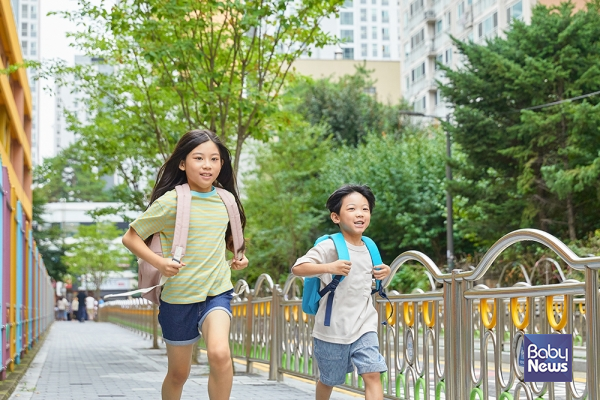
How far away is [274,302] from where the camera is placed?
447 inches

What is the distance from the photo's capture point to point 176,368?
17.1 ft

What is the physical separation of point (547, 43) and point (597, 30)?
53.5 inches

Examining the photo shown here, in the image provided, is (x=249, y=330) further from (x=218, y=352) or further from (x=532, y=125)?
(x=532, y=125)

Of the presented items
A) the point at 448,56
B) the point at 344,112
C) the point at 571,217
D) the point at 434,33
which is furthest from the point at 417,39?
the point at 571,217

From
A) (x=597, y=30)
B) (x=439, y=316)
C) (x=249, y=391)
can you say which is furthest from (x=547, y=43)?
(x=439, y=316)

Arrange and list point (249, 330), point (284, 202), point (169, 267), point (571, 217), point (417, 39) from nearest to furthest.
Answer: point (169, 267)
point (249, 330)
point (571, 217)
point (284, 202)
point (417, 39)

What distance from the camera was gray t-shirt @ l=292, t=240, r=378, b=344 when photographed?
555 centimetres

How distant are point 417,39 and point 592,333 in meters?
61.6

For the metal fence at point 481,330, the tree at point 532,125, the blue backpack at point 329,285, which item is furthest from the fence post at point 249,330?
the tree at point 532,125

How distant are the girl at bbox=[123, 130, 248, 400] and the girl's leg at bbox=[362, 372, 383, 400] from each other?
839mm

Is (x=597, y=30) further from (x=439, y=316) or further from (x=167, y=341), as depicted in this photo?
(x=167, y=341)

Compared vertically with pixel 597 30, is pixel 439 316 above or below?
below

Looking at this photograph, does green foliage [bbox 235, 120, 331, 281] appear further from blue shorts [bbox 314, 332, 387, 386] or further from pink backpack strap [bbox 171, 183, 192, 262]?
pink backpack strap [bbox 171, 183, 192, 262]

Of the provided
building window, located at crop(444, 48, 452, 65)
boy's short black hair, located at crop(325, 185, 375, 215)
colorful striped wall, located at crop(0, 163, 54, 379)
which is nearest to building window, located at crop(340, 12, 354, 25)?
building window, located at crop(444, 48, 452, 65)
